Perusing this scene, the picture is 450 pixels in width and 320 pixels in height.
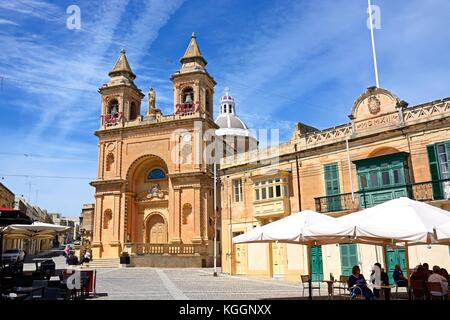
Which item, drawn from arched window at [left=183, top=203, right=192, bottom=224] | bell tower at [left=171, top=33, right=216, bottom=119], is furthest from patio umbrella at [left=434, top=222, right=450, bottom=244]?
bell tower at [left=171, top=33, right=216, bottom=119]

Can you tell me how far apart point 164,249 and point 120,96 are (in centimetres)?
1798

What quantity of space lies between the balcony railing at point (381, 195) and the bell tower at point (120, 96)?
92.3 feet

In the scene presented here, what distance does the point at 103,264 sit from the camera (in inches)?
1420

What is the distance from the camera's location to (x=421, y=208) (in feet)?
32.2

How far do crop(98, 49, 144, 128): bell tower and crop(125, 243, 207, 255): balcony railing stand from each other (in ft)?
47.1

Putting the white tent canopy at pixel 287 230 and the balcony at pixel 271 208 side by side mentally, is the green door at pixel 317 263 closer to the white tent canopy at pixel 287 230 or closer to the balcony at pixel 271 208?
the balcony at pixel 271 208

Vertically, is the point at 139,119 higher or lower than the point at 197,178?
higher

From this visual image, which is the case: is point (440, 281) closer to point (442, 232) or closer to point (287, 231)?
point (442, 232)

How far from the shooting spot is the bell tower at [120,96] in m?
44.0

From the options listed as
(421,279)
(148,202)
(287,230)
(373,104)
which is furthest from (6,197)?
(421,279)

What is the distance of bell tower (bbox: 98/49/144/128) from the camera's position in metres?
44.0
